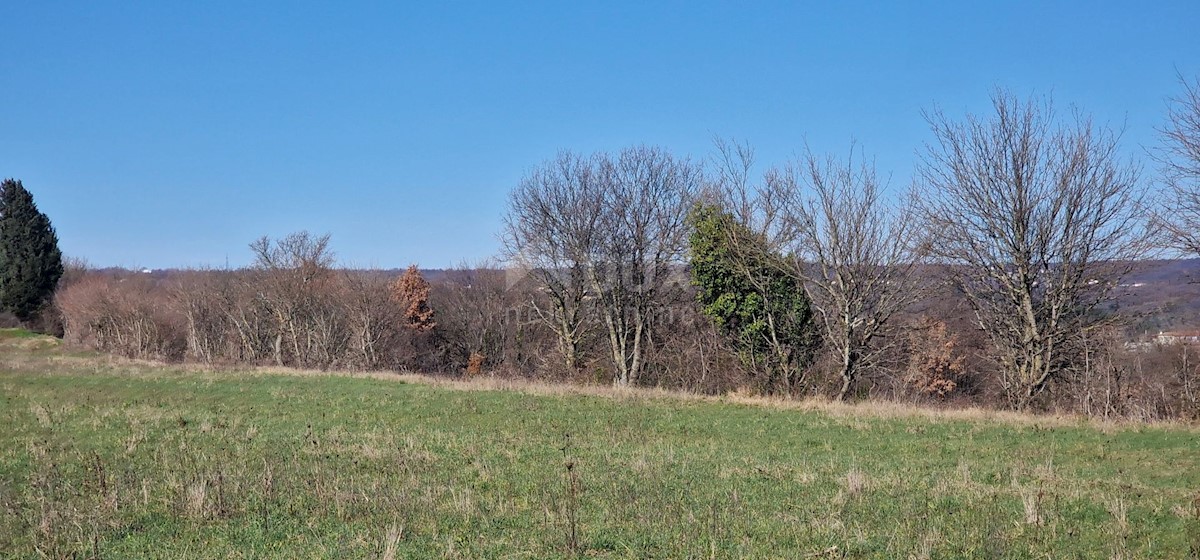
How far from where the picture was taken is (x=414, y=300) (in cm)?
6500

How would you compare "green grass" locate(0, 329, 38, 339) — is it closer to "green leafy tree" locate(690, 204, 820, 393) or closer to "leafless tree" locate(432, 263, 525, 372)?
"leafless tree" locate(432, 263, 525, 372)

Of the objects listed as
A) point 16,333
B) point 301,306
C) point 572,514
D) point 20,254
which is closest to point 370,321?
point 301,306

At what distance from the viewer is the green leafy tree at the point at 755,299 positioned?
104 feet

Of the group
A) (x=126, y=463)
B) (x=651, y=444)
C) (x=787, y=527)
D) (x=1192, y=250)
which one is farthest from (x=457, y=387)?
(x=1192, y=250)

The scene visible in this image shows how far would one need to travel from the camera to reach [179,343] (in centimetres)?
6431

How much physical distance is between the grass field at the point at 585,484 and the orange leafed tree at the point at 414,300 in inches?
1778

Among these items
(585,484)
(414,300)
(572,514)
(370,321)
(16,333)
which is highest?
(414,300)

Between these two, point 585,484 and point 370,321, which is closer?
point 585,484

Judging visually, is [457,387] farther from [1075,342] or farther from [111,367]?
[1075,342]

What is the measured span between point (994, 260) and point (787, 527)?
2333 cm

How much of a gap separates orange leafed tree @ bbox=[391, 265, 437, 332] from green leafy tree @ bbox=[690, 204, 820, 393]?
1403 inches

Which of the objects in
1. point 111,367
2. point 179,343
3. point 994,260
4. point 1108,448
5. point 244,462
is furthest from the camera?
point 179,343

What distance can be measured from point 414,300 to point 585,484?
56663 mm

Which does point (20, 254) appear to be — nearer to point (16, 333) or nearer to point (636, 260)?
point (16, 333)
